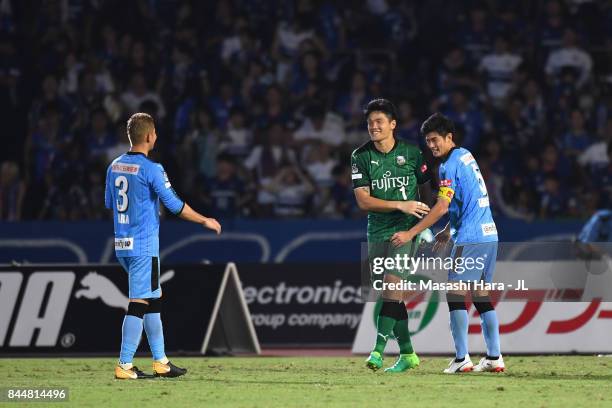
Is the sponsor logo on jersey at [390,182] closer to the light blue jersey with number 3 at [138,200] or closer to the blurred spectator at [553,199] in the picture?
the light blue jersey with number 3 at [138,200]

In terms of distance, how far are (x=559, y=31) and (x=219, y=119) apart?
5.77m

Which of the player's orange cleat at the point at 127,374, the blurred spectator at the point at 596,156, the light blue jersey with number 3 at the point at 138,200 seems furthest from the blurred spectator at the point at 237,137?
the player's orange cleat at the point at 127,374

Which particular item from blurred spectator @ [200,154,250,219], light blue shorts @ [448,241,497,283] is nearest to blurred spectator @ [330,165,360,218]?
blurred spectator @ [200,154,250,219]

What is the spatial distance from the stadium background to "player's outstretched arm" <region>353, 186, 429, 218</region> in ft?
16.4

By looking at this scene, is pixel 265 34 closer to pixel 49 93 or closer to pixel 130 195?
pixel 49 93

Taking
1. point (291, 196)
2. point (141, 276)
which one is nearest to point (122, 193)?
point (141, 276)

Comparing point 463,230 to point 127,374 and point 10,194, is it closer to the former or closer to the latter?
point 127,374

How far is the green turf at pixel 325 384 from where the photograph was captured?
8.95 metres

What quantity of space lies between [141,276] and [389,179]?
2312mm

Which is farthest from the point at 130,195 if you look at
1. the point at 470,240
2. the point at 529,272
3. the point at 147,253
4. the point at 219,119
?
the point at 219,119

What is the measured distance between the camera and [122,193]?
414 inches

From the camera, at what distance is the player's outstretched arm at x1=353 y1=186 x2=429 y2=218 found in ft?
35.7

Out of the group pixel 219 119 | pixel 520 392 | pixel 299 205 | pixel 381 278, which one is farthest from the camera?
pixel 219 119

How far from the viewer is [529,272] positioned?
14391 millimetres
